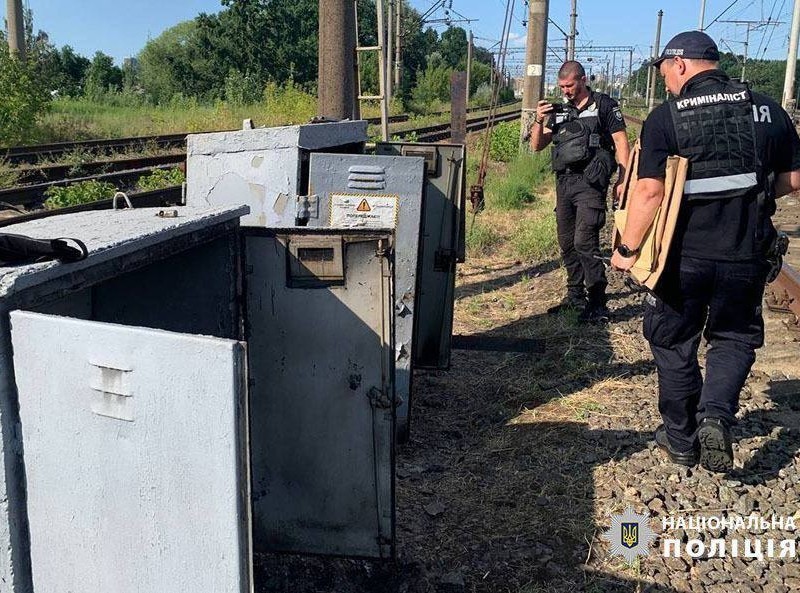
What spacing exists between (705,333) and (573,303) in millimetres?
2501

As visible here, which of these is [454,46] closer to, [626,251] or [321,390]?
[626,251]

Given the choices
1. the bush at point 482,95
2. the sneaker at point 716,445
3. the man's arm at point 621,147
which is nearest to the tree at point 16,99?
the man's arm at point 621,147

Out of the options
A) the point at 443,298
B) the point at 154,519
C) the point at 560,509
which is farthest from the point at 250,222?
the point at 154,519

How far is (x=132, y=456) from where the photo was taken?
5.32 ft

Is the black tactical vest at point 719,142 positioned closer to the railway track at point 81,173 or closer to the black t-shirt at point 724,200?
the black t-shirt at point 724,200

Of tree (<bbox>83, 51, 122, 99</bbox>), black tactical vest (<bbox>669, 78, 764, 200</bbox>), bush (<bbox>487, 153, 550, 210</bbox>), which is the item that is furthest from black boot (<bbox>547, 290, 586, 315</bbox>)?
tree (<bbox>83, 51, 122, 99</bbox>)

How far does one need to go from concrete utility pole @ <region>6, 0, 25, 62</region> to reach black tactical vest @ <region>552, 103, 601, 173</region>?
17798mm

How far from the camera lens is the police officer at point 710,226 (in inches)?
138

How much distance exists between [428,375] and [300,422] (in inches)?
91.8

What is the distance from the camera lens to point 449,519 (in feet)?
11.1

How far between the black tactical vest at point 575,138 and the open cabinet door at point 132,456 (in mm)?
4775

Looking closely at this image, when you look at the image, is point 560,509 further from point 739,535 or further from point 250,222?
point 250,222

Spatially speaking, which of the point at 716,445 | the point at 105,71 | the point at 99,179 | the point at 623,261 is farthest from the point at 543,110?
the point at 105,71

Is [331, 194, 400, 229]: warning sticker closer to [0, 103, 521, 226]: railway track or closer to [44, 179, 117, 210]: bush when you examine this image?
[0, 103, 521, 226]: railway track
